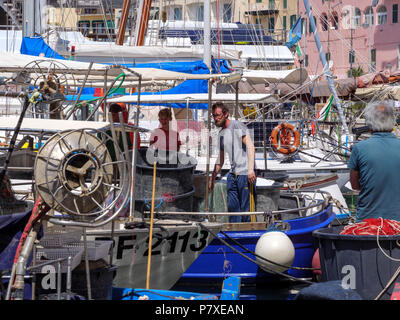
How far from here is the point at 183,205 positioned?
28.0 ft

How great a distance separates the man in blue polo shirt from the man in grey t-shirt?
2433mm

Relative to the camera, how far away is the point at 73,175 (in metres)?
5.47

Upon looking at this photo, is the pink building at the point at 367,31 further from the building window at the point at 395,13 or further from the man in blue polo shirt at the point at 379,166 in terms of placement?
the man in blue polo shirt at the point at 379,166

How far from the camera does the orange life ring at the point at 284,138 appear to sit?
17462 mm

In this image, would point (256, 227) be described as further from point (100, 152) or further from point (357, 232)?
point (100, 152)

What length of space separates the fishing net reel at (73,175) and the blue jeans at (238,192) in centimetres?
343

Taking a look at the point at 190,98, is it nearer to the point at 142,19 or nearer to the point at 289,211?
the point at 289,211

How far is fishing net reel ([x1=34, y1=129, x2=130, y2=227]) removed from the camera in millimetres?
5430

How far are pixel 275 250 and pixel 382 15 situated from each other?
176 feet

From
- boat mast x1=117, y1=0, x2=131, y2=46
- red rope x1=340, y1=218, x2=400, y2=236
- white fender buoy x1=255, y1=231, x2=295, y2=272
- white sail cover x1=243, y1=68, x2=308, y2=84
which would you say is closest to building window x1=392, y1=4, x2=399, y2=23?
white sail cover x1=243, y1=68, x2=308, y2=84

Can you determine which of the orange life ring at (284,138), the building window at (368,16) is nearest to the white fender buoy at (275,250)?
the orange life ring at (284,138)

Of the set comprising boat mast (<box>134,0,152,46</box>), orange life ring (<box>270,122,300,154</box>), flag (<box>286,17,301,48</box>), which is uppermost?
flag (<box>286,17,301,48</box>)

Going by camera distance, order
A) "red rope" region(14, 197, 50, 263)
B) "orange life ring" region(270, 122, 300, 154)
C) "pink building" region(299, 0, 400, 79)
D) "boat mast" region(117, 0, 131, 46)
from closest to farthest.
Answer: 1. "red rope" region(14, 197, 50, 263)
2. "orange life ring" region(270, 122, 300, 154)
3. "boat mast" region(117, 0, 131, 46)
4. "pink building" region(299, 0, 400, 79)

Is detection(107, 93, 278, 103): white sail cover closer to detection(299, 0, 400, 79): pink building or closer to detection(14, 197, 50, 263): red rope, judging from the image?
detection(14, 197, 50, 263): red rope
